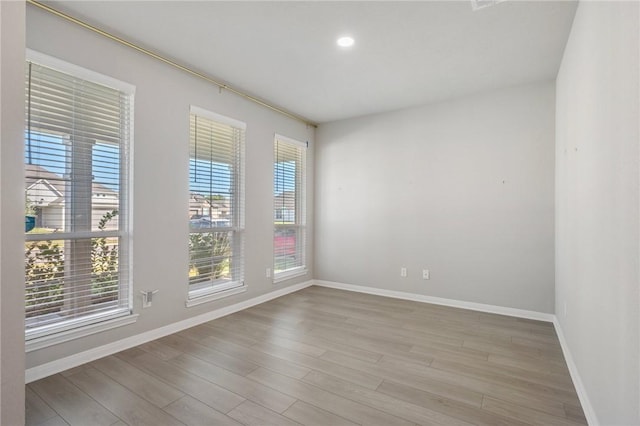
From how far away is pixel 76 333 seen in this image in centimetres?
241

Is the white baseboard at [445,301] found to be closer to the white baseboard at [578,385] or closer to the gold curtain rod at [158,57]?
the white baseboard at [578,385]

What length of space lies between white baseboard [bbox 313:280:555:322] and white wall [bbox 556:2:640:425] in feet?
3.40

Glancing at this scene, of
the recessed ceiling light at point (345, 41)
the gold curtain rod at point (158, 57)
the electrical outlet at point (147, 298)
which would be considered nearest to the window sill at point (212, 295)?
the electrical outlet at point (147, 298)

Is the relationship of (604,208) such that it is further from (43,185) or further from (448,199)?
(43,185)

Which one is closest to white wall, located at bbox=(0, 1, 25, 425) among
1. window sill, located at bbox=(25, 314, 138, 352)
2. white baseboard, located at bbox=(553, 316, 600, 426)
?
window sill, located at bbox=(25, 314, 138, 352)

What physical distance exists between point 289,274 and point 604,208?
149 inches

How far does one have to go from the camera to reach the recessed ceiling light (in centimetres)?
263

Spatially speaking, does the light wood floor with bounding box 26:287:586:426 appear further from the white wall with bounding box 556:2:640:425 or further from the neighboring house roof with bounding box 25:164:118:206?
the neighboring house roof with bounding box 25:164:118:206

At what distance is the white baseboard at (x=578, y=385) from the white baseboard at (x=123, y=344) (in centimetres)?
322

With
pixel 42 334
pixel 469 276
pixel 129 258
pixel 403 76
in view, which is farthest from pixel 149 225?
pixel 469 276

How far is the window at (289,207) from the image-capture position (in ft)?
14.9

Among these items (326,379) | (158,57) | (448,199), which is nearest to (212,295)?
(326,379)

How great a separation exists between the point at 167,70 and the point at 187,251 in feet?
6.00

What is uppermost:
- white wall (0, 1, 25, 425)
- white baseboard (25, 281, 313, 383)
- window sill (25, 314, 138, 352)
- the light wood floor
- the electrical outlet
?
white wall (0, 1, 25, 425)
